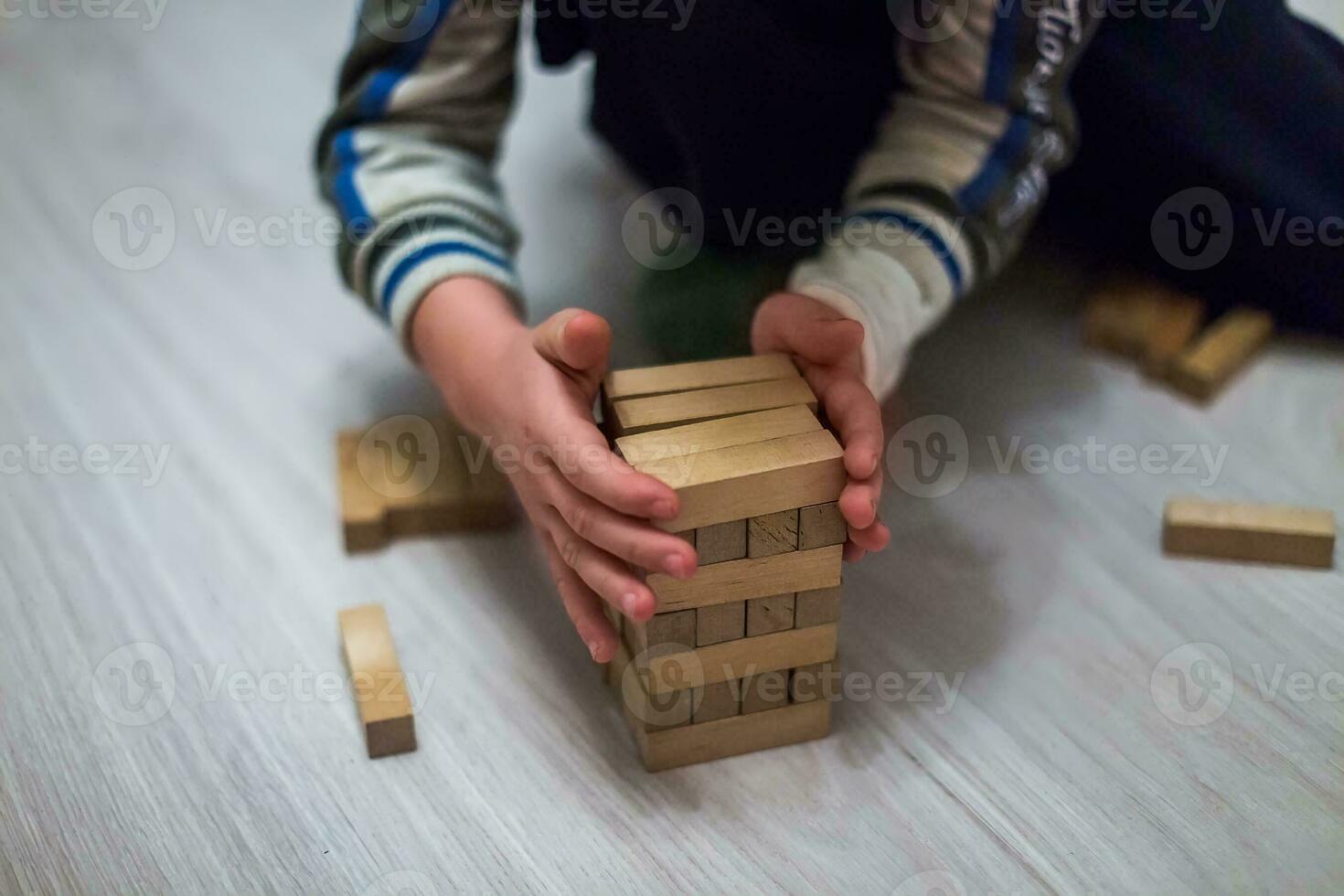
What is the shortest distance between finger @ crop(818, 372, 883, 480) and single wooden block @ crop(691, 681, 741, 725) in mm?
148

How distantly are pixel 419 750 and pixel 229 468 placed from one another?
0.31 metres

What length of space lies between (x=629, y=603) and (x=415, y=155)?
43 centimetres

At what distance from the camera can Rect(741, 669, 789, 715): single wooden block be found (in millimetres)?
746

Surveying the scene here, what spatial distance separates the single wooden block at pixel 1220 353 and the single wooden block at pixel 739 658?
45cm

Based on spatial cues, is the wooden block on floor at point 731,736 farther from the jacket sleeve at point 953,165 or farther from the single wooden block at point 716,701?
the jacket sleeve at point 953,165

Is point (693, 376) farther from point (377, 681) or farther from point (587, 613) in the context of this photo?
point (377, 681)

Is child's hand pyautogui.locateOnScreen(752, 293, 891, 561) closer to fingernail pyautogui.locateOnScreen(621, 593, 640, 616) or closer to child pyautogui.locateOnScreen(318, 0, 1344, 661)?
child pyautogui.locateOnScreen(318, 0, 1344, 661)

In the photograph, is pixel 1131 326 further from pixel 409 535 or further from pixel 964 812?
pixel 409 535

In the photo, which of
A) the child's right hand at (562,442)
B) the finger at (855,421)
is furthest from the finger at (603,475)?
the finger at (855,421)

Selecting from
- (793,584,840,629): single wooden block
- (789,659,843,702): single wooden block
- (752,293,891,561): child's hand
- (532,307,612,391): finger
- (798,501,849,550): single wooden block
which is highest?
(532,307,612,391): finger

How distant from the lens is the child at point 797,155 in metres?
0.78

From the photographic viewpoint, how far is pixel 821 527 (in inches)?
27.5

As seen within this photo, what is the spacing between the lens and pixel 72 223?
3.98 feet

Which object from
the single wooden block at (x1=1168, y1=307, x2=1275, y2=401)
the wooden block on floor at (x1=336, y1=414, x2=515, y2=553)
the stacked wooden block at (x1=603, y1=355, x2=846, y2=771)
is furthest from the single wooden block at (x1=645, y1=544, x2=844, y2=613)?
the single wooden block at (x1=1168, y1=307, x2=1275, y2=401)
